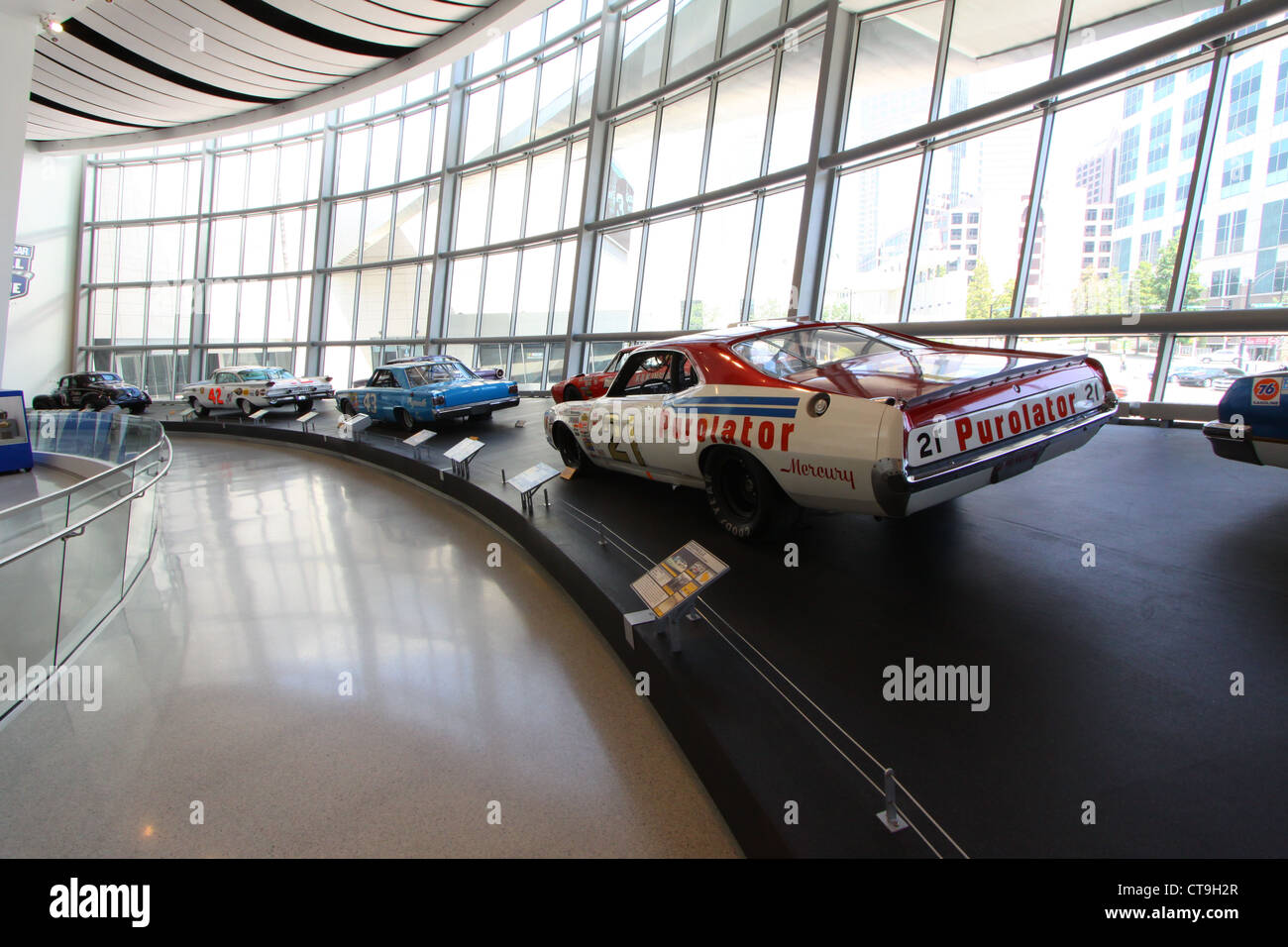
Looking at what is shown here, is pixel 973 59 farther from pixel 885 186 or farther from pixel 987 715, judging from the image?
pixel 987 715

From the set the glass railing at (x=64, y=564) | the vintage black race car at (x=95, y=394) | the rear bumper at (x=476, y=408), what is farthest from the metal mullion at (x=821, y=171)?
the vintage black race car at (x=95, y=394)

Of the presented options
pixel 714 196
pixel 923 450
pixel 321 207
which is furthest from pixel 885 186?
pixel 321 207

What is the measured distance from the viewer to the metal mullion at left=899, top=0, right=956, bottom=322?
872 cm

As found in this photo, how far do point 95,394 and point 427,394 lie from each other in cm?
1461

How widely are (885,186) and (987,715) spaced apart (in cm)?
944

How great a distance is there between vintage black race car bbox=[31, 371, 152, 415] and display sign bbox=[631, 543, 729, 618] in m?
20.0

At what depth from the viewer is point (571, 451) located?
19.5 feet

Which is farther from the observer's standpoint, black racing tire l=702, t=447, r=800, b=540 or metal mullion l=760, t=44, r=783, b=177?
metal mullion l=760, t=44, r=783, b=177

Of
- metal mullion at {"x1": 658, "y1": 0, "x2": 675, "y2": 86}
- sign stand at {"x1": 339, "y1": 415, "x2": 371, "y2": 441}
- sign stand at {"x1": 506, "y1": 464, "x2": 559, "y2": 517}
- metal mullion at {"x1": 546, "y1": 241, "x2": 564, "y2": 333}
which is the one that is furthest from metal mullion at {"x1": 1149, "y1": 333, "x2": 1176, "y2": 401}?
metal mullion at {"x1": 546, "y1": 241, "x2": 564, "y2": 333}

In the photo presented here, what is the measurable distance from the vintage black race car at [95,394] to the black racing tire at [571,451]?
17.1m

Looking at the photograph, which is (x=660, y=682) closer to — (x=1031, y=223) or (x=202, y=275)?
(x=1031, y=223)

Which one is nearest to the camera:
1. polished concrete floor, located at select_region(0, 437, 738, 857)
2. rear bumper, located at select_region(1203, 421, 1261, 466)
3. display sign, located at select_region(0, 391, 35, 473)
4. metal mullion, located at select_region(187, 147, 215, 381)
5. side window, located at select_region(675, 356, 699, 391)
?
polished concrete floor, located at select_region(0, 437, 738, 857)

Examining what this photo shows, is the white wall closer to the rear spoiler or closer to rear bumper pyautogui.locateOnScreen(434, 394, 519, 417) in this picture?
rear bumper pyautogui.locateOnScreen(434, 394, 519, 417)

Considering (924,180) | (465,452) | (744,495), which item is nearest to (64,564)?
(465,452)
